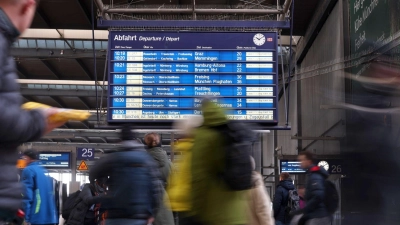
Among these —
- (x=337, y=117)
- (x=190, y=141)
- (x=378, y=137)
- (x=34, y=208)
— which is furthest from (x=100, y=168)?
(x=337, y=117)

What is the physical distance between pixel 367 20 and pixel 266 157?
25.3m

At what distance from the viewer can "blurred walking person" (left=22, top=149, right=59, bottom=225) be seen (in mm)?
7070

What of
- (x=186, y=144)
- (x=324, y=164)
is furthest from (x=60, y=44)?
(x=186, y=144)

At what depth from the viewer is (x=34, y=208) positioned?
7199 millimetres

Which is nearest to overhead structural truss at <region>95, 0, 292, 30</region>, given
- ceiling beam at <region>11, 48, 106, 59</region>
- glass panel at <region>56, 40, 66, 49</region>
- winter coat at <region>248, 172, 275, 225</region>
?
winter coat at <region>248, 172, 275, 225</region>

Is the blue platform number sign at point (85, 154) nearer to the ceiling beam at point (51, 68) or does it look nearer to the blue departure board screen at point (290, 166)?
the ceiling beam at point (51, 68)

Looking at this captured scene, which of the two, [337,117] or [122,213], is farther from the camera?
[337,117]

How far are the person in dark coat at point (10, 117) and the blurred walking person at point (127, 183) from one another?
10.5ft

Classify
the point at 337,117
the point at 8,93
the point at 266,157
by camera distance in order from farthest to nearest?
the point at 266,157 → the point at 337,117 → the point at 8,93

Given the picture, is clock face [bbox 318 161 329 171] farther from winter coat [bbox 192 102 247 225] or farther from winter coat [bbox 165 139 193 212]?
winter coat [bbox 192 102 247 225]

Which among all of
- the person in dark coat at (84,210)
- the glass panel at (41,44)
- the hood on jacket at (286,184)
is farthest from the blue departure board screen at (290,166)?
the person in dark coat at (84,210)

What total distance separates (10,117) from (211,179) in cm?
223

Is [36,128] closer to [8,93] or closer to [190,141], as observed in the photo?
[8,93]

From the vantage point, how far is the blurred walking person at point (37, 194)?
7070mm
